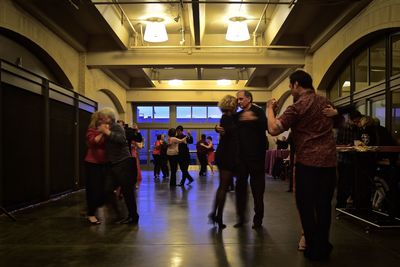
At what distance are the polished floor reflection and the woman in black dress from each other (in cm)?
37

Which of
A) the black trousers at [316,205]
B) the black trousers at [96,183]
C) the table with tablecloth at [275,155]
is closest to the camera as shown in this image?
the black trousers at [316,205]

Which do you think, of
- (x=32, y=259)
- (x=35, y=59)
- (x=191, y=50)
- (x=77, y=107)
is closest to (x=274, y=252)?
(x=32, y=259)

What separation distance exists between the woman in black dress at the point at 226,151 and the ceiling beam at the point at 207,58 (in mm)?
6990

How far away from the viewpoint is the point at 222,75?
17203mm

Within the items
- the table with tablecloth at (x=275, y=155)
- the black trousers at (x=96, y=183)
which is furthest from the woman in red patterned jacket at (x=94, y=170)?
the table with tablecloth at (x=275, y=155)

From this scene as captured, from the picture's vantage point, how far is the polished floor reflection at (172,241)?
3479 millimetres

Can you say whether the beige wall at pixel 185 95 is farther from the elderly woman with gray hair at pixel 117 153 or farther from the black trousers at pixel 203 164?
the elderly woman with gray hair at pixel 117 153

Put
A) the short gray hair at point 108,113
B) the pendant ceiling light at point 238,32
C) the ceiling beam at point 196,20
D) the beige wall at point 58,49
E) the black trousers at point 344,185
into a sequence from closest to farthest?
the short gray hair at point 108,113
the black trousers at point 344,185
the beige wall at point 58,49
the ceiling beam at point 196,20
the pendant ceiling light at point 238,32

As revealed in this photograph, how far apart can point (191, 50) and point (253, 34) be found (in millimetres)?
1715

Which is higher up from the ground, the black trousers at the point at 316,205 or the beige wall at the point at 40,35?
the beige wall at the point at 40,35

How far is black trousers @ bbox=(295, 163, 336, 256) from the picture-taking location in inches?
133

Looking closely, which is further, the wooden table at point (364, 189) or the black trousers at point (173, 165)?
the black trousers at point (173, 165)

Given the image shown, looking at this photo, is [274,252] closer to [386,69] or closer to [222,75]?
[386,69]

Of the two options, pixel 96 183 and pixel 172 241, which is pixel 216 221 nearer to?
pixel 172 241
